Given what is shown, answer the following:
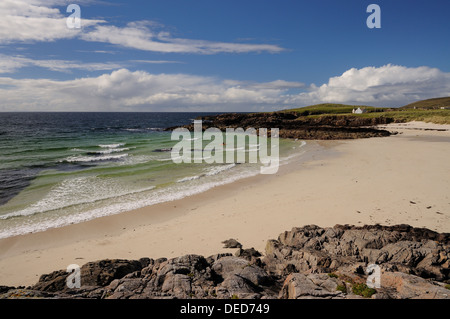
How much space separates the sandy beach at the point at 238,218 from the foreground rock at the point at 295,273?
2150 millimetres

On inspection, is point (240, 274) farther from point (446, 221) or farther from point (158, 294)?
point (446, 221)

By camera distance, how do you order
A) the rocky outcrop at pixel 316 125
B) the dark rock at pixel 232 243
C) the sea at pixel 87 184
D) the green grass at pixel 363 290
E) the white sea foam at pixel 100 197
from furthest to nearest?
the rocky outcrop at pixel 316 125 < the sea at pixel 87 184 < the white sea foam at pixel 100 197 < the dark rock at pixel 232 243 < the green grass at pixel 363 290

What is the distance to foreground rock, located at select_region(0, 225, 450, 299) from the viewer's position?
527 centimetres

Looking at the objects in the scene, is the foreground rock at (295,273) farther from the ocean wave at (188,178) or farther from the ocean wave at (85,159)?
the ocean wave at (85,159)

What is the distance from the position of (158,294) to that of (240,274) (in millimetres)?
2061

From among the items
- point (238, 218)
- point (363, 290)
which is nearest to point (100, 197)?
point (238, 218)

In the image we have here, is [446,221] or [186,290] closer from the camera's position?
[186,290]

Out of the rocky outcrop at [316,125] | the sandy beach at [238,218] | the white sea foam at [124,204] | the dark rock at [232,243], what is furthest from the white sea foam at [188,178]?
the rocky outcrop at [316,125]

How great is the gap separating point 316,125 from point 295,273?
70310 mm

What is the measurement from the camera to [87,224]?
12.5 m

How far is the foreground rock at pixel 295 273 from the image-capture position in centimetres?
527

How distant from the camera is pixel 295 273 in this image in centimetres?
575
